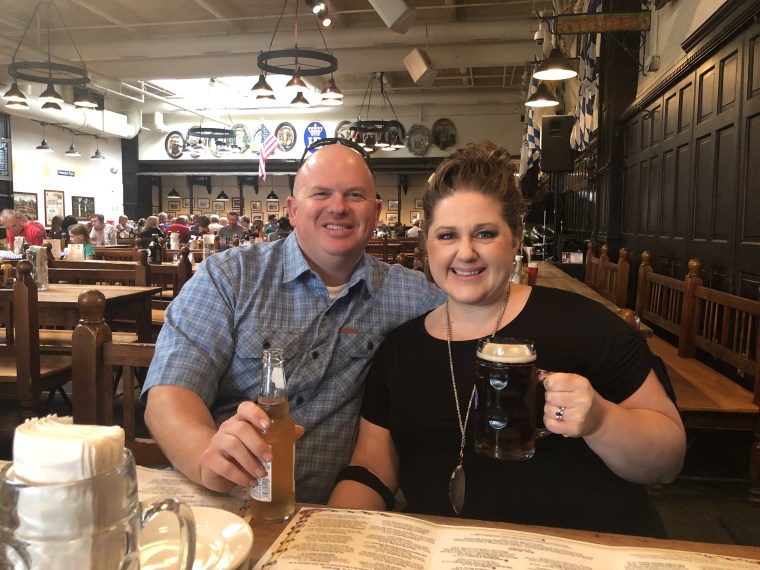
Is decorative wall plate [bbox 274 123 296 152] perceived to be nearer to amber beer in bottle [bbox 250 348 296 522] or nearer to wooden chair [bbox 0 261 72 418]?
wooden chair [bbox 0 261 72 418]

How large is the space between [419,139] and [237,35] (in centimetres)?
785

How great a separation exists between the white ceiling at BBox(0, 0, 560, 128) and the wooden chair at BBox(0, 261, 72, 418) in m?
Answer: 8.07

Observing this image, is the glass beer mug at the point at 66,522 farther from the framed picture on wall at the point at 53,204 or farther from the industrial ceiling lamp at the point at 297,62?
the framed picture on wall at the point at 53,204

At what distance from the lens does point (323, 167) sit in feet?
5.74

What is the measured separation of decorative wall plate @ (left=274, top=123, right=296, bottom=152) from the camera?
19.1 meters

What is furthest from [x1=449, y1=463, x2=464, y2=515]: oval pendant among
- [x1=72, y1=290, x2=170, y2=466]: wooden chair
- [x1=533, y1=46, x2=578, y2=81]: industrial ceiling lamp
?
[x1=533, y1=46, x2=578, y2=81]: industrial ceiling lamp

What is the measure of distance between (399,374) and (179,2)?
10.6m

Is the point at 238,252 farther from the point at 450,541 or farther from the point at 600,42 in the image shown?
the point at 600,42

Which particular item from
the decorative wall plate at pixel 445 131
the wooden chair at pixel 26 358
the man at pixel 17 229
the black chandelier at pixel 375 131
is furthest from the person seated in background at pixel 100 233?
the decorative wall plate at pixel 445 131

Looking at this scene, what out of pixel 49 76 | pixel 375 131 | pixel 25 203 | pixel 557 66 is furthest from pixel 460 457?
pixel 25 203

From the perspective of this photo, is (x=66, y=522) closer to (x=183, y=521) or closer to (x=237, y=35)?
(x=183, y=521)

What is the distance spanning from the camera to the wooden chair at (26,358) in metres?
2.74

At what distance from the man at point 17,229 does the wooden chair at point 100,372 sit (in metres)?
7.62

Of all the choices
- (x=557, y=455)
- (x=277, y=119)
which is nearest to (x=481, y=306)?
(x=557, y=455)
